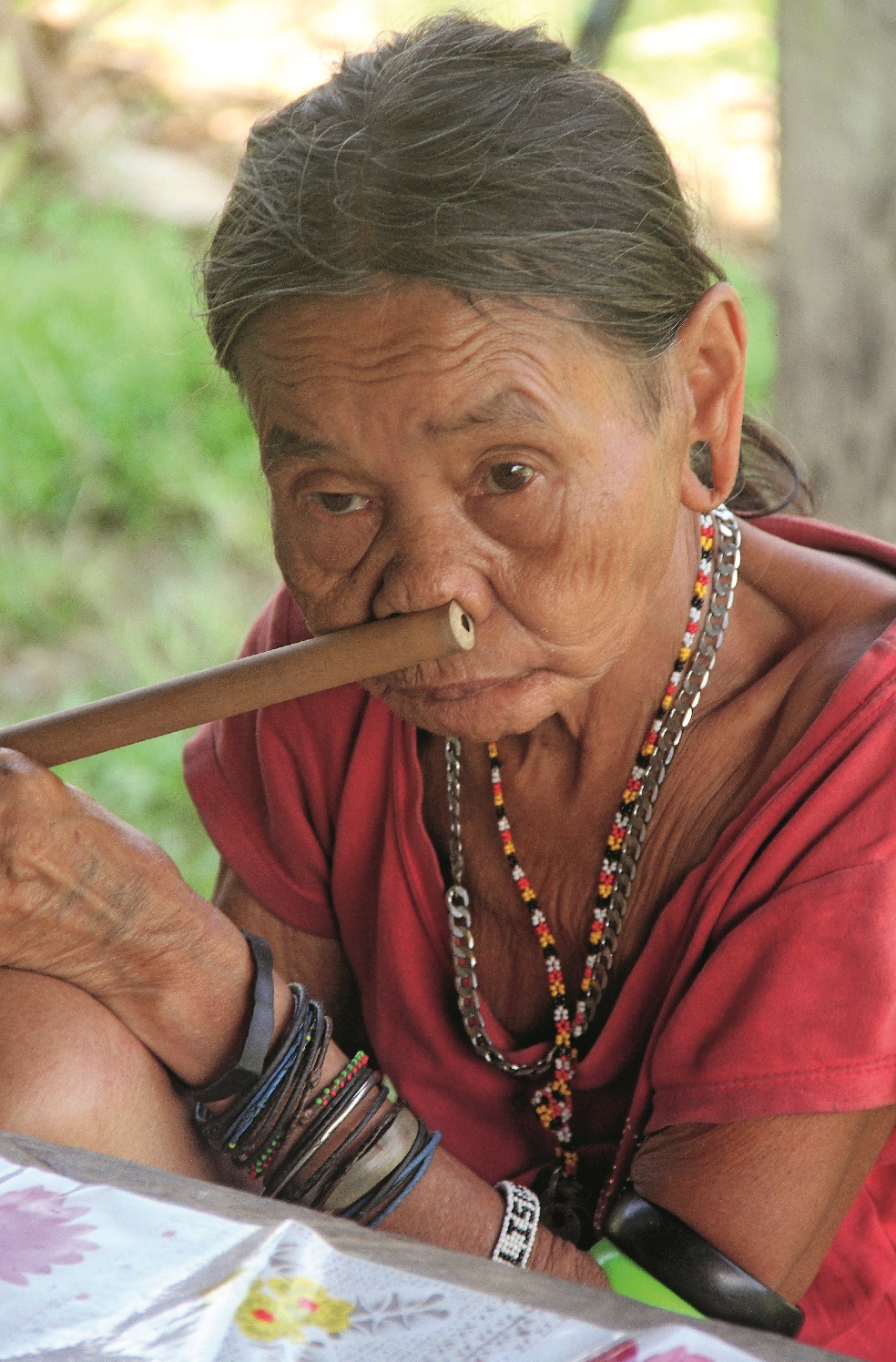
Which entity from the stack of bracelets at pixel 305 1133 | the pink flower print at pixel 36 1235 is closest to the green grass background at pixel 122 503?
the stack of bracelets at pixel 305 1133

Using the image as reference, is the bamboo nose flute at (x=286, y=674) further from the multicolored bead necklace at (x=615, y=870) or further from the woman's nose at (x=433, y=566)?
the multicolored bead necklace at (x=615, y=870)

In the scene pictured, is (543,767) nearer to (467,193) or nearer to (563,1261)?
(563,1261)

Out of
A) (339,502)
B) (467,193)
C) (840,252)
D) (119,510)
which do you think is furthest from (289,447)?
(119,510)

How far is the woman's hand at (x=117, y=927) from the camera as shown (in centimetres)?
146

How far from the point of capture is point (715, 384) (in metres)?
1.50

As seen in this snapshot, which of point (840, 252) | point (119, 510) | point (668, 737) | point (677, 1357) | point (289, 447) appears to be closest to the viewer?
point (677, 1357)

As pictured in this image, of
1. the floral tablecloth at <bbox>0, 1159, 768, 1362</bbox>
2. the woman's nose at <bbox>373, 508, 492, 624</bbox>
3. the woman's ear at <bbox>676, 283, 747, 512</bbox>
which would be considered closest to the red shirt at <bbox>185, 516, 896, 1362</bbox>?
the woman's ear at <bbox>676, 283, 747, 512</bbox>

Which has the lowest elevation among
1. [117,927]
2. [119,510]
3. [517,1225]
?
[119,510]

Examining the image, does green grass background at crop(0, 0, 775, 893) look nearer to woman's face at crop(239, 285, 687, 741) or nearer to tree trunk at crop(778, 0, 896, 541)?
tree trunk at crop(778, 0, 896, 541)

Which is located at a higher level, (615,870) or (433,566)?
(433,566)

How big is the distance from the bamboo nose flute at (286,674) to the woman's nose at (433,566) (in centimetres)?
1

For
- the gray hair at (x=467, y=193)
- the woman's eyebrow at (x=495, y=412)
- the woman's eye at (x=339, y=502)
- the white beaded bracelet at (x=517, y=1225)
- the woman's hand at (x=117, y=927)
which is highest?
the gray hair at (x=467, y=193)

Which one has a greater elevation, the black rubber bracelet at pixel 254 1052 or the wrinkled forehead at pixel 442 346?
the wrinkled forehead at pixel 442 346

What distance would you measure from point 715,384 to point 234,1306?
105 cm
